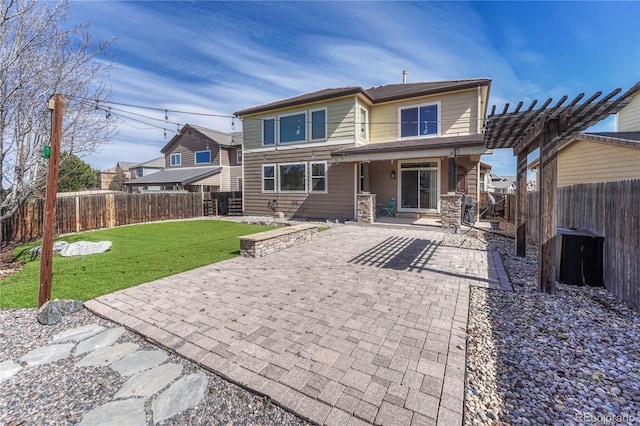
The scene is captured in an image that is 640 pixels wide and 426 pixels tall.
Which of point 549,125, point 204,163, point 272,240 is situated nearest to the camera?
point 549,125

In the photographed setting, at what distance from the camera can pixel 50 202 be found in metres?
3.73

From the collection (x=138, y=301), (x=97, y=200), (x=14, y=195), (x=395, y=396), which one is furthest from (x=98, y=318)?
(x=97, y=200)

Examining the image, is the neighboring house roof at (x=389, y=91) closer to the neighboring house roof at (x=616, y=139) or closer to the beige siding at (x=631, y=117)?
the neighboring house roof at (x=616, y=139)

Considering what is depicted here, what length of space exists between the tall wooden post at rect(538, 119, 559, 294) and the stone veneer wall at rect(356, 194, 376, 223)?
708cm

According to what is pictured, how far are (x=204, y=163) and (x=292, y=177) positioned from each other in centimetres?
1344

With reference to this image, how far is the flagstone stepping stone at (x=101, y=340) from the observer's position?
2961 millimetres

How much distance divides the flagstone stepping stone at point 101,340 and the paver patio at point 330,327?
17 cm

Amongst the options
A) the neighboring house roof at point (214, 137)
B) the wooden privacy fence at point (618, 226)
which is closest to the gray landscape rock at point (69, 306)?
the wooden privacy fence at point (618, 226)

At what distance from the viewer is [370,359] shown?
2.64 m

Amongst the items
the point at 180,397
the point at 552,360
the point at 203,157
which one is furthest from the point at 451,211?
the point at 203,157

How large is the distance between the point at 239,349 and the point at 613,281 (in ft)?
18.2

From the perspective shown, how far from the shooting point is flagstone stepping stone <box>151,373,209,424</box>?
208 centimetres

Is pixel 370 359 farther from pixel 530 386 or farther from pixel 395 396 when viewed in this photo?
pixel 530 386

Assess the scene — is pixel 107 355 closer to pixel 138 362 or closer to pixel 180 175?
pixel 138 362
